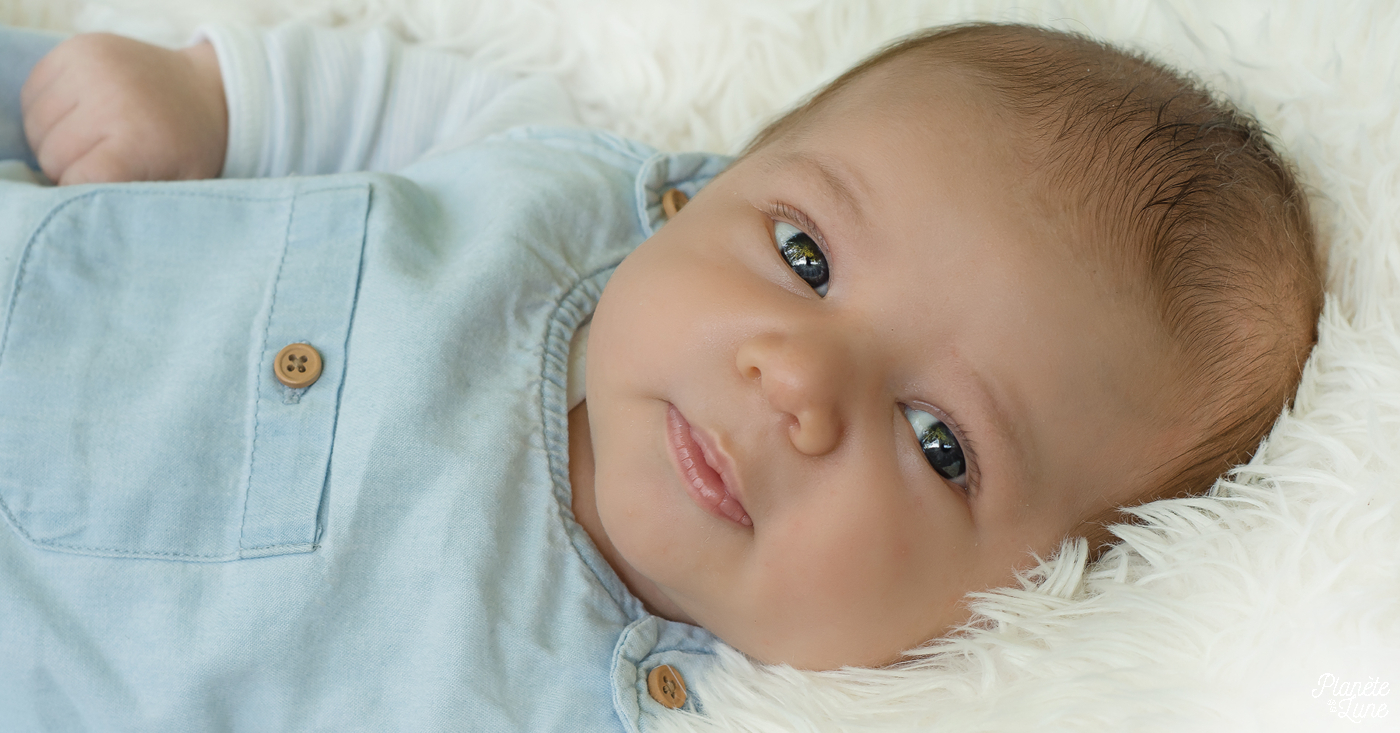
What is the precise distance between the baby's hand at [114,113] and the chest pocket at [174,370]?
0.69 feet

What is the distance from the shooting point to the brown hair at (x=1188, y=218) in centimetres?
127

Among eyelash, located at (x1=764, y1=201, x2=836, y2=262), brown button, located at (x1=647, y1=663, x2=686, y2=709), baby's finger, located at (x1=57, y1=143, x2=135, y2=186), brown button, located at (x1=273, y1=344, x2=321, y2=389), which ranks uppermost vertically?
eyelash, located at (x1=764, y1=201, x2=836, y2=262)

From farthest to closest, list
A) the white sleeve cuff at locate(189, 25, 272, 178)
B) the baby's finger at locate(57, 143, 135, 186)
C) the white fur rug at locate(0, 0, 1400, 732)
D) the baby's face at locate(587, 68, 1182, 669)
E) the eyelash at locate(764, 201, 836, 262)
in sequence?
the white sleeve cuff at locate(189, 25, 272, 178), the baby's finger at locate(57, 143, 135, 186), the eyelash at locate(764, 201, 836, 262), the baby's face at locate(587, 68, 1182, 669), the white fur rug at locate(0, 0, 1400, 732)

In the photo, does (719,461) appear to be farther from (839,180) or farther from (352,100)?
(352,100)

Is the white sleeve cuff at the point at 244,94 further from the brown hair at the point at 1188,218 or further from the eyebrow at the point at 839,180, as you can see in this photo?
the brown hair at the point at 1188,218

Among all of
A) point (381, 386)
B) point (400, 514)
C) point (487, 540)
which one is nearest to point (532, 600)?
point (487, 540)

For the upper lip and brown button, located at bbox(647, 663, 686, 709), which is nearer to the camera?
the upper lip

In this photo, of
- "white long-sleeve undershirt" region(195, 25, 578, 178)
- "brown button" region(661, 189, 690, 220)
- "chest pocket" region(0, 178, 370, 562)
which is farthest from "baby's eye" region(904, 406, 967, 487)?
"white long-sleeve undershirt" region(195, 25, 578, 178)

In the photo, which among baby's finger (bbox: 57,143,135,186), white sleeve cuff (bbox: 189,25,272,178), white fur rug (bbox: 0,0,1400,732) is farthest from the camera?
white sleeve cuff (bbox: 189,25,272,178)

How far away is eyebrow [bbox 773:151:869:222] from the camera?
1.31 metres

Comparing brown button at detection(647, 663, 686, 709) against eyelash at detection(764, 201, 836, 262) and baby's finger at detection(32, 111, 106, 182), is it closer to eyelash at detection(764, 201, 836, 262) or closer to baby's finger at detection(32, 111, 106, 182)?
eyelash at detection(764, 201, 836, 262)

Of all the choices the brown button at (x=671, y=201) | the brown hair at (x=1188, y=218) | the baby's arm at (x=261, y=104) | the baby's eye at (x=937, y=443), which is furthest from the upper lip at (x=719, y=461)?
the baby's arm at (x=261, y=104)

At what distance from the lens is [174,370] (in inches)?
54.6

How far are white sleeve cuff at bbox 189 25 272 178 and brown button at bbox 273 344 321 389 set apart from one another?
23.9 inches
